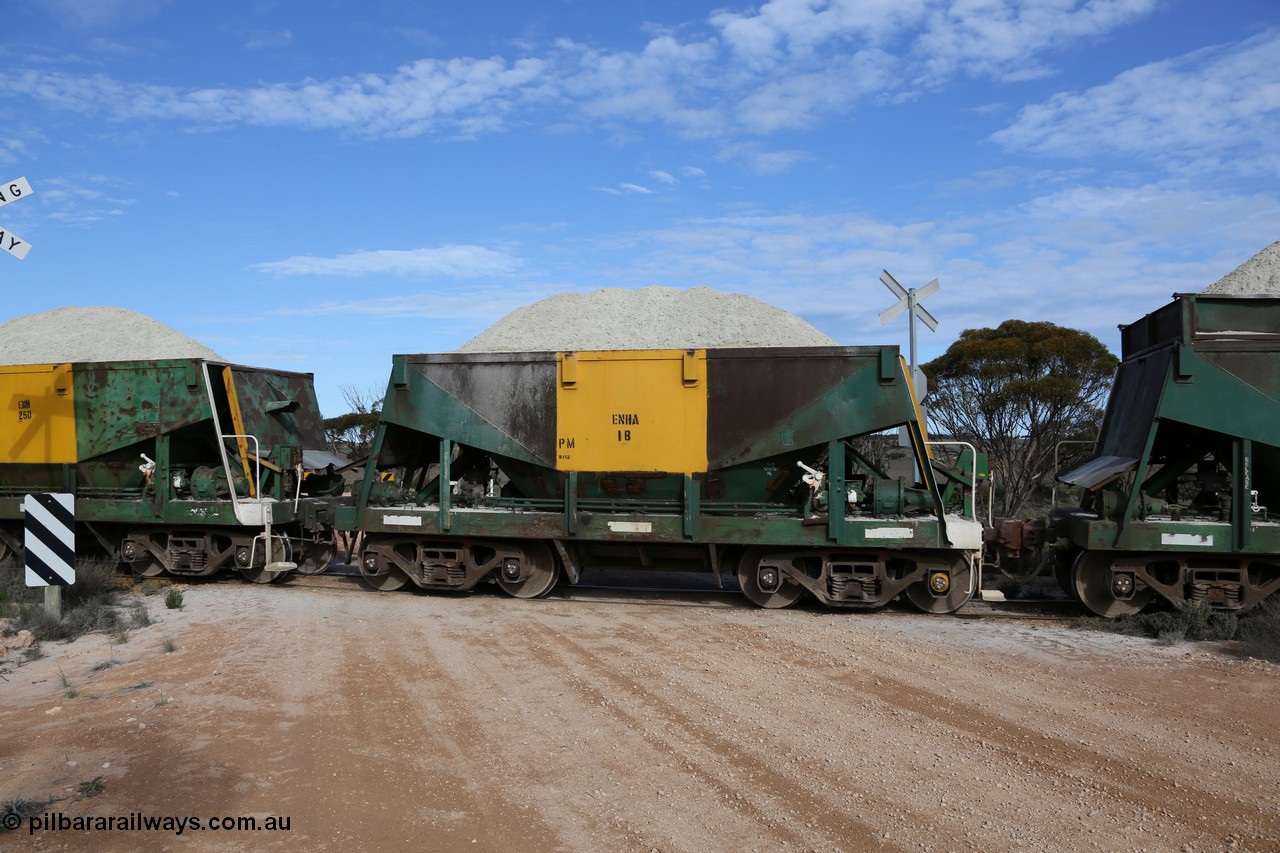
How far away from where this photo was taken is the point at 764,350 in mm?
9625

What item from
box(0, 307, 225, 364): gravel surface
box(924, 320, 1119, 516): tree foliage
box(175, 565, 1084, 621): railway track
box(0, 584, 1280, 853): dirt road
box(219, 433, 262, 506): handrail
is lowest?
box(0, 584, 1280, 853): dirt road

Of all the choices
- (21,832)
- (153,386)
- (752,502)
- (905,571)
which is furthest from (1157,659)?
(153,386)

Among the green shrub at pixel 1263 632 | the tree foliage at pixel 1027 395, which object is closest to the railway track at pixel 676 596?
the green shrub at pixel 1263 632

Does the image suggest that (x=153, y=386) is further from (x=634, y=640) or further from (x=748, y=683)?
(x=748, y=683)

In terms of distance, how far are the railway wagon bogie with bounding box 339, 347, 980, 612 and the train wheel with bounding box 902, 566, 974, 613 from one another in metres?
0.02

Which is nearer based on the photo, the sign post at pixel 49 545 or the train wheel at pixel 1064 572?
the sign post at pixel 49 545

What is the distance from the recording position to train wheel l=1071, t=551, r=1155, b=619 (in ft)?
30.1

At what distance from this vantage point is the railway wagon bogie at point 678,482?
9.45 m

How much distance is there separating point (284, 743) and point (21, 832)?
1.41 meters

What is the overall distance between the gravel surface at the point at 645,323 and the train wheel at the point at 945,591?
35.8m

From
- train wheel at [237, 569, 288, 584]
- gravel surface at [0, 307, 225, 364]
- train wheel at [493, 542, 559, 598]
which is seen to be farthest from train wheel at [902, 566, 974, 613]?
gravel surface at [0, 307, 225, 364]

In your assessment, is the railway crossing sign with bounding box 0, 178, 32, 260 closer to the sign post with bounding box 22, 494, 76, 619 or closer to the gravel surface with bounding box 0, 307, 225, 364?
the sign post with bounding box 22, 494, 76, 619

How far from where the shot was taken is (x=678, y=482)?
10016mm

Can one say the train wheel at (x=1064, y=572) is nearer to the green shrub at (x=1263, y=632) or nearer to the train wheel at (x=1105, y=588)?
the train wheel at (x=1105, y=588)
